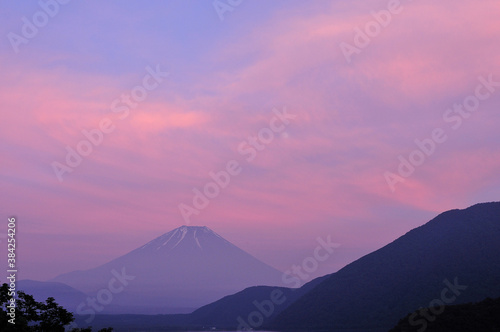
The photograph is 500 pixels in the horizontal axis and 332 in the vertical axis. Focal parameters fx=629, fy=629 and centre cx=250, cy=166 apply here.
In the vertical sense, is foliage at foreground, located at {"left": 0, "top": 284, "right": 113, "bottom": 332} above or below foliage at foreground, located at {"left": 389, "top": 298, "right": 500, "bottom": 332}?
below

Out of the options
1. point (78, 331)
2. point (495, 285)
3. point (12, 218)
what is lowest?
point (78, 331)

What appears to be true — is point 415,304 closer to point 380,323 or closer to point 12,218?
point 380,323

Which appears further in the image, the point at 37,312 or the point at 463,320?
the point at 463,320

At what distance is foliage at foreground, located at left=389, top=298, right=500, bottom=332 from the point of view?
109m

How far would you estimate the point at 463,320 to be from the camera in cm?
11150

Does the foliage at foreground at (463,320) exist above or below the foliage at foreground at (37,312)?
above

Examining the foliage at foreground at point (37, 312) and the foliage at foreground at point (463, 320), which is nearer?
the foliage at foreground at point (37, 312)

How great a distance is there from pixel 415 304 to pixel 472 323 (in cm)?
8739

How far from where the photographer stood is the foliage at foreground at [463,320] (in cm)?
10919

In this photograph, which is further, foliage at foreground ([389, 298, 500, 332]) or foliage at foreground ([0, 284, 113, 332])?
foliage at foreground ([389, 298, 500, 332])

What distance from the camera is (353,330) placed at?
198 meters

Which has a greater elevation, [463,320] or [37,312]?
[463,320]

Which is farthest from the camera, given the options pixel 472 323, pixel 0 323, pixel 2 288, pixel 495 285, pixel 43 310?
pixel 495 285

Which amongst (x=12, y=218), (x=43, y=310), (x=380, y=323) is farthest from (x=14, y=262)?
(x=380, y=323)
